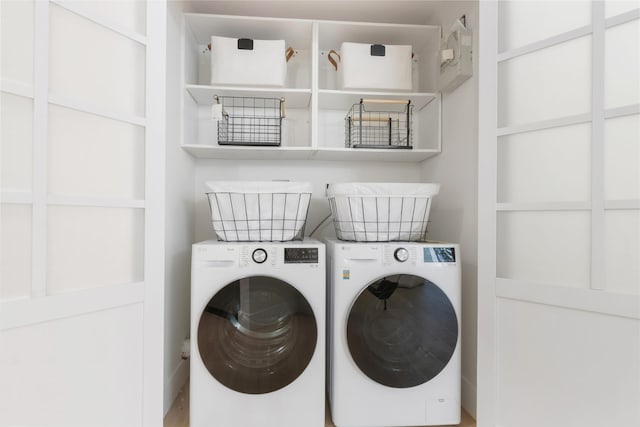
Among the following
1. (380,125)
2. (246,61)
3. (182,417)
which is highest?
(246,61)

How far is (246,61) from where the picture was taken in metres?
1.90

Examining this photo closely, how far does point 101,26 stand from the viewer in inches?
Answer: 41.7

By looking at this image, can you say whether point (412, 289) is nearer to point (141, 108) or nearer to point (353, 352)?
point (353, 352)

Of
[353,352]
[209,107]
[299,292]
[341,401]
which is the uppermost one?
[209,107]

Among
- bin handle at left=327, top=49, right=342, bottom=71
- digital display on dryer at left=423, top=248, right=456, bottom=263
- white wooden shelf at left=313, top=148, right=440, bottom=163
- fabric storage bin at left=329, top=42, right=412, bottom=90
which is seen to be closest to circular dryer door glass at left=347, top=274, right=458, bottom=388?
digital display on dryer at left=423, top=248, right=456, bottom=263

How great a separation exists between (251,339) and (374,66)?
172cm

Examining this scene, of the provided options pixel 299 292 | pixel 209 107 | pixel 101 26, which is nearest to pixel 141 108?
pixel 101 26

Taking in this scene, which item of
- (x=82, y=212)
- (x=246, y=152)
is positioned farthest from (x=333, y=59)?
(x=82, y=212)

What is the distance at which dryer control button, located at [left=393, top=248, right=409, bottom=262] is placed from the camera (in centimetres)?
158

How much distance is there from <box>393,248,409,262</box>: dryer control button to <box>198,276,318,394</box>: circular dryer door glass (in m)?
0.59

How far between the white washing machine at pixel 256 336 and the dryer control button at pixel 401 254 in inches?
15.2

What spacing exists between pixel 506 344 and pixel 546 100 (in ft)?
3.15

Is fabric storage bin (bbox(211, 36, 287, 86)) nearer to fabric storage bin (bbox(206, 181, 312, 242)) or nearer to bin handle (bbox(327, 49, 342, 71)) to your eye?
bin handle (bbox(327, 49, 342, 71))

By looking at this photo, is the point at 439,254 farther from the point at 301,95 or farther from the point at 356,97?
the point at 301,95
